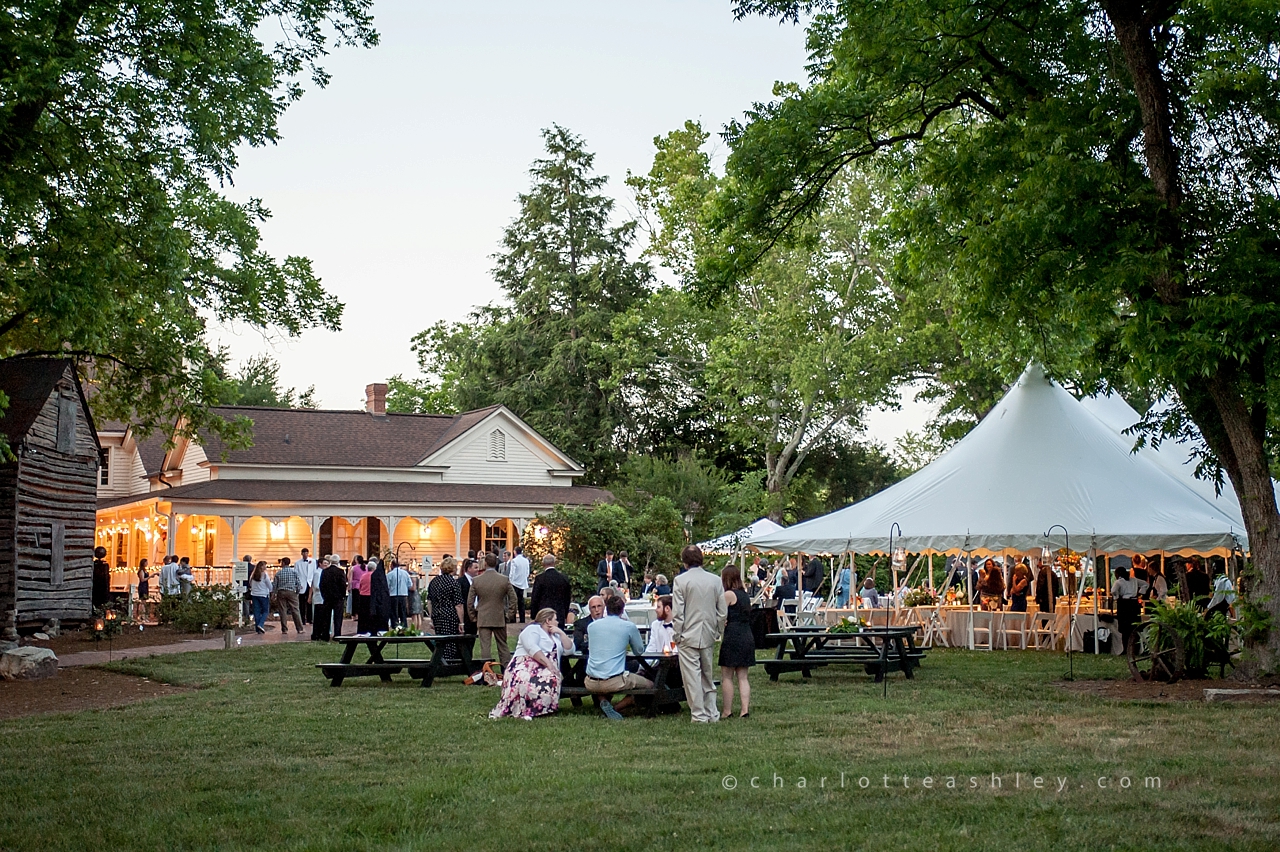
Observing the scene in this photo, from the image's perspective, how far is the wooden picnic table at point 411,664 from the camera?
1471cm

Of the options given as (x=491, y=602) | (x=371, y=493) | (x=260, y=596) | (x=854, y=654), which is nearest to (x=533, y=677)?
(x=491, y=602)

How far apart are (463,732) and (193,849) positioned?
4.38 meters

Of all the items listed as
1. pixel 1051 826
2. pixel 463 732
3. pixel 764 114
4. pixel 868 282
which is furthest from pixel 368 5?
pixel 868 282

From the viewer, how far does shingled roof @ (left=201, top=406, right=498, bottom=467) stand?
37.1m

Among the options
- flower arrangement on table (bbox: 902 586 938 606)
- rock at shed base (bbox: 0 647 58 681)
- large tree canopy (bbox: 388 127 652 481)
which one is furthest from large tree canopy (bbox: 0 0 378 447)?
large tree canopy (bbox: 388 127 652 481)

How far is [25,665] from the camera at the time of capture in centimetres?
1647

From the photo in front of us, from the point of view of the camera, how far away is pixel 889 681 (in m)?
14.6

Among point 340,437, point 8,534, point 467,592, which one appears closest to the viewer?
point 467,592

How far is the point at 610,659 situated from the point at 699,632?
1113 mm

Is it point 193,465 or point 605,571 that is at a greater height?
point 193,465

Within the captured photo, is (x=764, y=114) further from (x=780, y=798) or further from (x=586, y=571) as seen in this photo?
(x=586, y=571)

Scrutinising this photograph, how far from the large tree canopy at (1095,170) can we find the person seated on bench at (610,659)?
5813mm

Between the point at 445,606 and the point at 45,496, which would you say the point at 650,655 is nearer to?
the point at 445,606

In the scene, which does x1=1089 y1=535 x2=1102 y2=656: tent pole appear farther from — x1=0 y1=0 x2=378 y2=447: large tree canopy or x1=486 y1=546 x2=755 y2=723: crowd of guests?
x1=0 y1=0 x2=378 y2=447: large tree canopy
